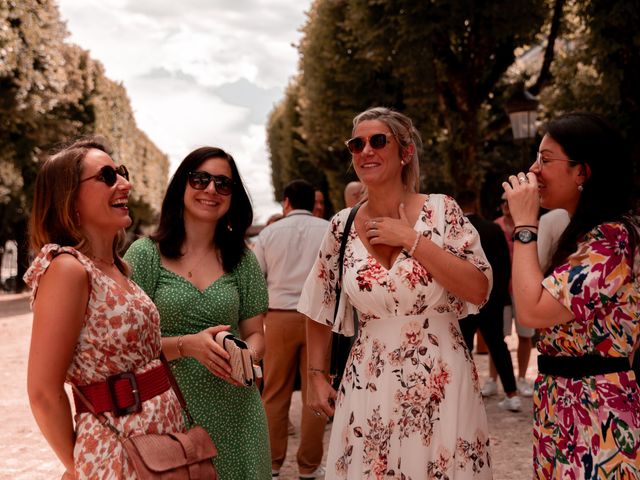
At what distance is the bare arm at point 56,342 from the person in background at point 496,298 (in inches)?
243

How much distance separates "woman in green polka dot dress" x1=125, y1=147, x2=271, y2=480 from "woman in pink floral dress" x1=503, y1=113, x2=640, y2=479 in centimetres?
134

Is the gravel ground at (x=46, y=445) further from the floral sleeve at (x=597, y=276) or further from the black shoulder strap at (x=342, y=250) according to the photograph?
the floral sleeve at (x=597, y=276)

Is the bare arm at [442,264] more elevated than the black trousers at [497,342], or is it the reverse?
the bare arm at [442,264]

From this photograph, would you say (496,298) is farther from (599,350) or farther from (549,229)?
(599,350)

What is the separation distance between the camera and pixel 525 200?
2.88 m

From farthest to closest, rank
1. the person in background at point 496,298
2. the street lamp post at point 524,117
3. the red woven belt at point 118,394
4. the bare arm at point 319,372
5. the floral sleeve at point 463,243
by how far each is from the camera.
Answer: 1. the street lamp post at point 524,117
2. the person in background at point 496,298
3. the bare arm at point 319,372
4. the floral sleeve at point 463,243
5. the red woven belt at point 118,394

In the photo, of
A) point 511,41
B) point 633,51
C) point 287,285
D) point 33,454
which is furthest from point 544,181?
point 511,41

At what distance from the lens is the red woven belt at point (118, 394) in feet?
8.17

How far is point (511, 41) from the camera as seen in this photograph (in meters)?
17.0

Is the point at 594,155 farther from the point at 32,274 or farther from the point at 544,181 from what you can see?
the point at 32,274

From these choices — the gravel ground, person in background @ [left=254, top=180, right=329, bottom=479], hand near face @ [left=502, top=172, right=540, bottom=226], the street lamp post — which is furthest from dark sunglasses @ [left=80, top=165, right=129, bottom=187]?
the street lamp post

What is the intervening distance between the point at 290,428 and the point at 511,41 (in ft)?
40.0

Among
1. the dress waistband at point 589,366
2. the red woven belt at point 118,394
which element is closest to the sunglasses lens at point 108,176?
the red woven belt at point 118,394

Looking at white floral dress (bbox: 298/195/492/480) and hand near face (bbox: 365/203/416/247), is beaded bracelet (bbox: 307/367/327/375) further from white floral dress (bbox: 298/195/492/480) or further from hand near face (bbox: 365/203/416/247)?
hand near face (bbox: 365/203/416/247)
